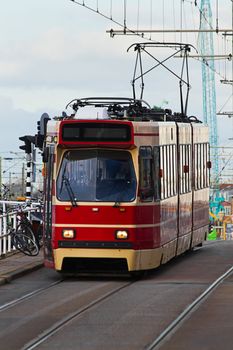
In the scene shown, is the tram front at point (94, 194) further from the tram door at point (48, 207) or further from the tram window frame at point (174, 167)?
the tram window frame at point (174, 167)

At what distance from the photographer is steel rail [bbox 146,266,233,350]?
1277cm

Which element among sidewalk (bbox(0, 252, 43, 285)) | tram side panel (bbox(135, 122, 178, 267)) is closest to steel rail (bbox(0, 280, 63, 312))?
sidewalk (bbox(0, 252, 43, 285))

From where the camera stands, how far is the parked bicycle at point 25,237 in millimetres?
24750

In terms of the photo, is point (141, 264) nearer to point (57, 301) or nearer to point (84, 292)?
point (84, 292)

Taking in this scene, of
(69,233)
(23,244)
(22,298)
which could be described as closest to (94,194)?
(69,233)

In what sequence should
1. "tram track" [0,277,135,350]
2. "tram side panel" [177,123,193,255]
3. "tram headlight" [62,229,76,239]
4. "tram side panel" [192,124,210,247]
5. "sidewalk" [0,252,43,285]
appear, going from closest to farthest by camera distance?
"tram track" [0,277,135,350]
"tram headlight" [62,229,76,239]
"sidewalk" [0,252,43,285]
"tram side panel" [177,123,193,255]
"tram side panel" [192,124,210,247]

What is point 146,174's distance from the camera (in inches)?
798

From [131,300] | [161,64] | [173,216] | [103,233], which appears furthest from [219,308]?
[161,64]

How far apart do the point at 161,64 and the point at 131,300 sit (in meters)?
11.3

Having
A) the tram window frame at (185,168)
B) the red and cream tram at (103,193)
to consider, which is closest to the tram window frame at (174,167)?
the tram window frame at (185,168)

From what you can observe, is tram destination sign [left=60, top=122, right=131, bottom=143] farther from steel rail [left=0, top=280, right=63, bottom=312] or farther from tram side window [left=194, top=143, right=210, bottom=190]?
tram side window [left=194, top=143, right=210, bottom=190]

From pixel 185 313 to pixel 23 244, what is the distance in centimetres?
989

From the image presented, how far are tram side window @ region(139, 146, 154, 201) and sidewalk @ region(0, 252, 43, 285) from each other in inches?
108

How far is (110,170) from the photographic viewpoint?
19.9 m
